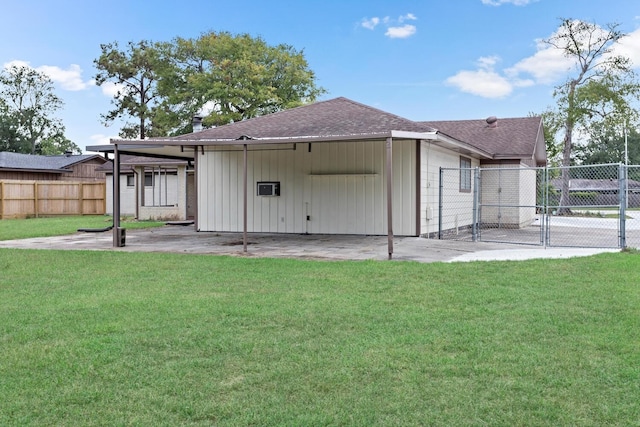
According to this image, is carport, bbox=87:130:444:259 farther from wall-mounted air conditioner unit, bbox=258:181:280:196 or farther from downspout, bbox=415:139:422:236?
wall-mounted air conditioner unit, bbox=258:181:280:196

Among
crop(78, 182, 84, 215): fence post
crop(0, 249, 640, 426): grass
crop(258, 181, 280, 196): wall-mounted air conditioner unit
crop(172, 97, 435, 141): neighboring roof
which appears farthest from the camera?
crop(78, 182, 84, 215): fence post

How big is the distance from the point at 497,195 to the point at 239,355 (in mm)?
14038

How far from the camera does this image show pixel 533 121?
18984mm

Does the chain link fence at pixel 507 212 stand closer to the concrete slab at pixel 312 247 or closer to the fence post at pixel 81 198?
the concrete slab at pixel 312 247

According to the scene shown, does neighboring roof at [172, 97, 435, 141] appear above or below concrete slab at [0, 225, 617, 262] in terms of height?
above

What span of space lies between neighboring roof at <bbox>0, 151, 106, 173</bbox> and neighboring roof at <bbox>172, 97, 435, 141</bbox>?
61.3ft

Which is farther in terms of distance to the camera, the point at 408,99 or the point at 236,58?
the point at 236,58

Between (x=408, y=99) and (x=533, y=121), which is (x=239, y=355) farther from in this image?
(x=408, y=99)

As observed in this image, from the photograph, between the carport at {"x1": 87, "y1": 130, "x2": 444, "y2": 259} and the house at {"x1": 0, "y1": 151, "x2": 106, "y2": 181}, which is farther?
the house at {"x1": 0, "y1": 151, "x2": 106, "y2": 181}

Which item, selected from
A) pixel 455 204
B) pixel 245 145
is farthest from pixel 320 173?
pixel 455 204

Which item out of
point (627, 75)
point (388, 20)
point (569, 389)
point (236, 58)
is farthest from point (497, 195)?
point (236, 58)

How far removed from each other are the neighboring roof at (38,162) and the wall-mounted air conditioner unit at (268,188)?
1900 cm

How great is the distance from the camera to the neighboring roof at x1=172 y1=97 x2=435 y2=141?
11.4 m

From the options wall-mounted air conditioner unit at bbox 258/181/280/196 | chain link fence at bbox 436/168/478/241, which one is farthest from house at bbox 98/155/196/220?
chain link fence at bbox 436/168/478/241
